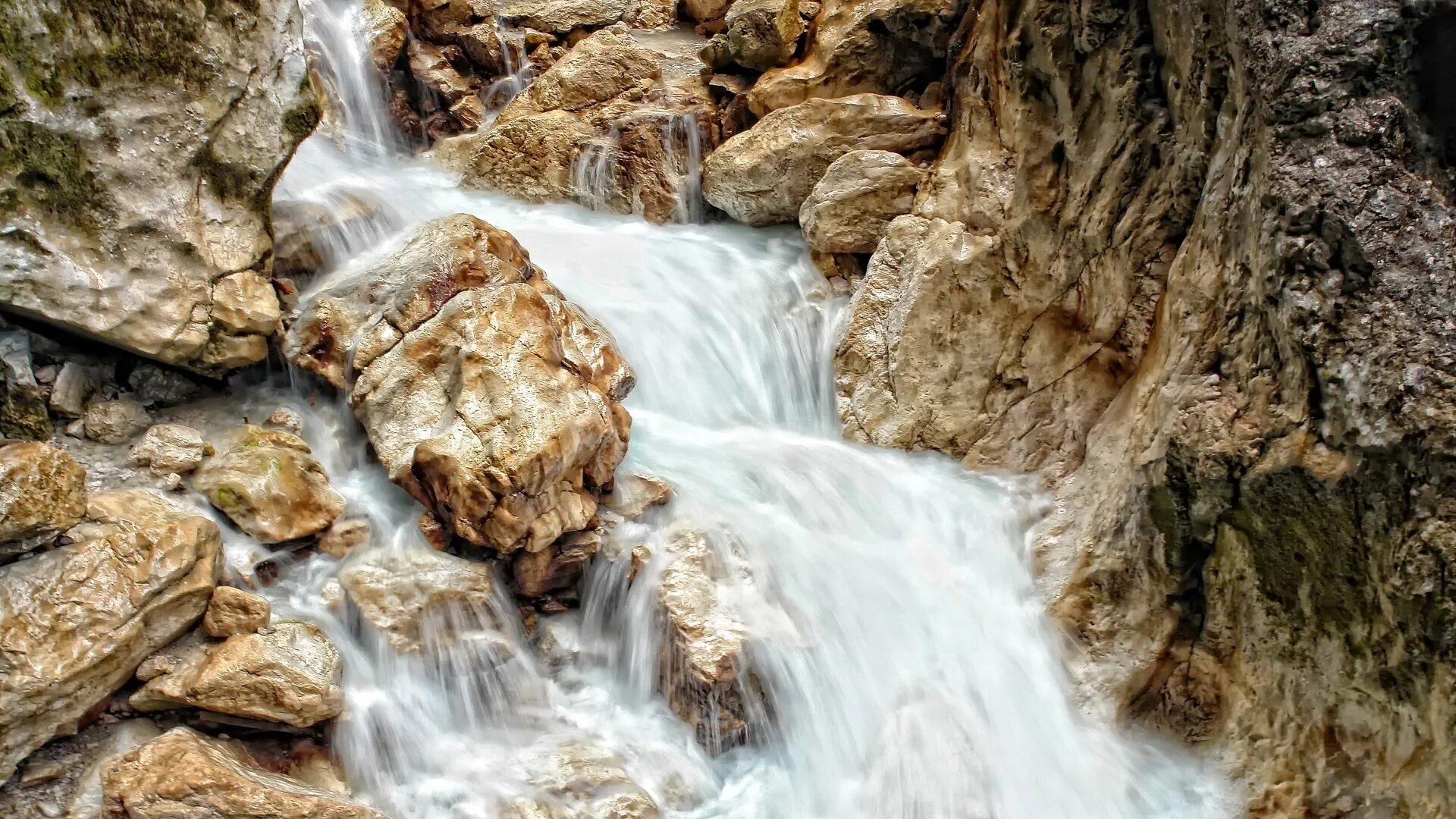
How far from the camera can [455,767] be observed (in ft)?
12.6

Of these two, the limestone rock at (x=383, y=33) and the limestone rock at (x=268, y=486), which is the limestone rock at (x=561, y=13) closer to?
the limestone rock at (x=383, y=33)

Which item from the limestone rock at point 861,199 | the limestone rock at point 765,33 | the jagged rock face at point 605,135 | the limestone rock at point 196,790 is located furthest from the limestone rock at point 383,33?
the limestone rock at point 196,790

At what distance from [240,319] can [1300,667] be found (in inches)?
198

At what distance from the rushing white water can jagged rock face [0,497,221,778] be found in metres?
0.46

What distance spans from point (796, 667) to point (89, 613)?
9.49 feet

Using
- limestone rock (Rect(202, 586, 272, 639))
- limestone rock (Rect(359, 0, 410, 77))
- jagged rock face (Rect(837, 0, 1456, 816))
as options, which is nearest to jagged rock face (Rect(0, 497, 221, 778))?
limestone rock (Rect(202, 586, 272, 639))

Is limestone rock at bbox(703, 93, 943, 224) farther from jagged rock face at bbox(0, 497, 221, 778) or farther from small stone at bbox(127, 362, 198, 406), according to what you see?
jagged rock face at bbox(0, 497, 221, 778)

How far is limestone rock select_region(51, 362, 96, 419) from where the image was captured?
411 centimetres

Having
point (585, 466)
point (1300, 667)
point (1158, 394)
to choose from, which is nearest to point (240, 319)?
point (585, 466)

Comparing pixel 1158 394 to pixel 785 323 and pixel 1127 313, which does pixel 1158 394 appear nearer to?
pixel 1127 313

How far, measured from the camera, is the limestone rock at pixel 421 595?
404 cm

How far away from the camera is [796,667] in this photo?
4.29m

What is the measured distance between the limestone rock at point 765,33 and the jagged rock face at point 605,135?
526mm

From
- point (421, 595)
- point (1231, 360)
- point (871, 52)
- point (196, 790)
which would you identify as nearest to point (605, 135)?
point (871, 52)
